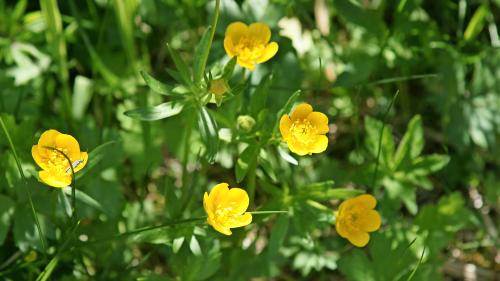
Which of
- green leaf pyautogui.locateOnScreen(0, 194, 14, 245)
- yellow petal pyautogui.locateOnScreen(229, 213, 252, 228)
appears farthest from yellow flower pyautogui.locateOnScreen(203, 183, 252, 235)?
green leaf pyautogui.locateOnScreen(0, 194, 14, 245)

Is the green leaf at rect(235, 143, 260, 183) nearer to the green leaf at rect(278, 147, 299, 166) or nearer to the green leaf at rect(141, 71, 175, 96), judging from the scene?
the green leaf at rect(278, 147, 299, 166)

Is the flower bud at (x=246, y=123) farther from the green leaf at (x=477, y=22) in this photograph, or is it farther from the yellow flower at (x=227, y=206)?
the green leaf at (x=477, y=22)

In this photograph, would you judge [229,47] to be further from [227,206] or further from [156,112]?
[227,206]

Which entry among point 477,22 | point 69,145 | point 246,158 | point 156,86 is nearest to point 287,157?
point 246,158

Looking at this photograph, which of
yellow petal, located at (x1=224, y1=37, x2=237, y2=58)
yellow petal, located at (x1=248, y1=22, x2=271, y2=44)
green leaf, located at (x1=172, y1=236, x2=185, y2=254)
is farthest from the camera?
yellow petal, located at (x1=248, y1=22, x2=271, y2=44)

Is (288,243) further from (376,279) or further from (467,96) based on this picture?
(467,96)

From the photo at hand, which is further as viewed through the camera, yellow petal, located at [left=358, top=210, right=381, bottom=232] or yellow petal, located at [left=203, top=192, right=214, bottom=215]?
yellow petal, located at [left=358, top=210, right=381, bottom=232]

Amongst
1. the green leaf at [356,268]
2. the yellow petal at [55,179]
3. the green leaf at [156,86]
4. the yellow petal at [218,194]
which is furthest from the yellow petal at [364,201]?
the yellow petal at [55,179]
